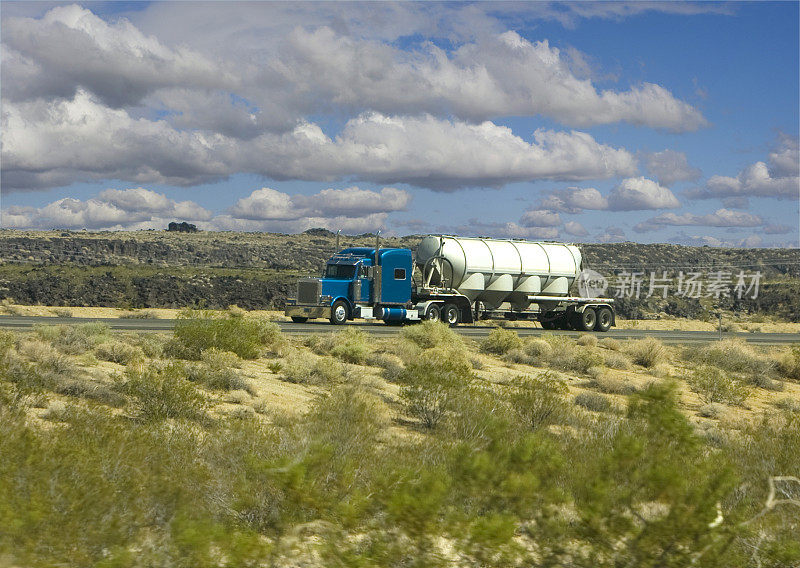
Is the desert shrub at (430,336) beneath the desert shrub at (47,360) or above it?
beneath

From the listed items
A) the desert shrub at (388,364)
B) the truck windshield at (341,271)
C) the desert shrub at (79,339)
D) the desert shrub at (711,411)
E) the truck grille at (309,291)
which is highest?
the truck windshield at (341,271)

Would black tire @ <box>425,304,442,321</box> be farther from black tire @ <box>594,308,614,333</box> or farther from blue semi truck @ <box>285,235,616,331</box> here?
black tire @ <box>594,308,614,333</box>

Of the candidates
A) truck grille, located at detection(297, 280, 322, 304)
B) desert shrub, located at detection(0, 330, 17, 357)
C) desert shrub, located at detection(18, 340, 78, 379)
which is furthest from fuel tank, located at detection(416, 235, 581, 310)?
desert shrub, located at detection(0, 330, 17, 357)

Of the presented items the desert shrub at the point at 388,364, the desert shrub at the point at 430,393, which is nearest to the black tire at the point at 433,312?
the desert shrub at the point at 388,364

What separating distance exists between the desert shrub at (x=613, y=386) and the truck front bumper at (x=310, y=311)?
51.5 ft

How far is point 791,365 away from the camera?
25.8m

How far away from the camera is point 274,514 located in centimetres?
699

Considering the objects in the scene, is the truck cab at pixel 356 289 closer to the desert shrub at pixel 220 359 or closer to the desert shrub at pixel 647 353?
the desert shrub at pixel 647 353

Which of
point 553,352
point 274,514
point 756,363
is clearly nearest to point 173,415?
point 274,514

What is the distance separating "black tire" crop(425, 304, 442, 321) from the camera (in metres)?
34.8

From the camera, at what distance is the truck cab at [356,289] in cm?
3378

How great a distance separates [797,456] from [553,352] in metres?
15.0

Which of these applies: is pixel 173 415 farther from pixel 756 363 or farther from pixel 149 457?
pixel 756 363

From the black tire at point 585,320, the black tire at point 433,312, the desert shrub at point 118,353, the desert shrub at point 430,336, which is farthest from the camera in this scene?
the black tire at point 585,320
